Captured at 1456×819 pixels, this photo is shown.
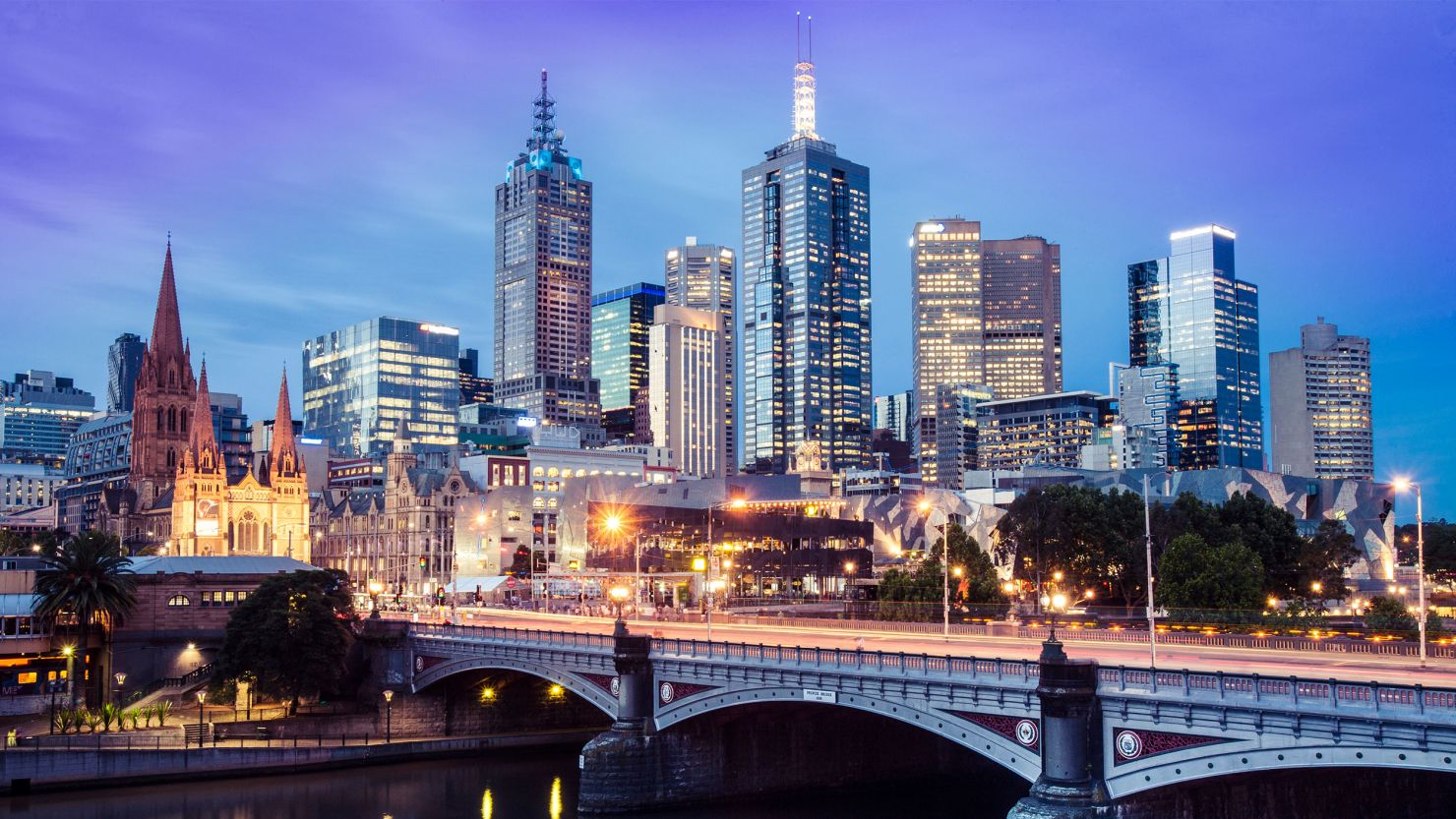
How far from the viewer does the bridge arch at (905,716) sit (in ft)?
160

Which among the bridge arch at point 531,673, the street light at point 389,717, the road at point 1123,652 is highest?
the road at point 1123,652

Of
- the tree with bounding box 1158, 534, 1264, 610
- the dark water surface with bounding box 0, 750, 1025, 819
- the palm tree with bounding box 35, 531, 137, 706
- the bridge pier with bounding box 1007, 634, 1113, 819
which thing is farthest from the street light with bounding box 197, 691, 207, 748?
the tree with bounding box 1158, 534, 1264, 610

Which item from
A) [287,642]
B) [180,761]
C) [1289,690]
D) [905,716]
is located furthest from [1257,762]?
[287,642]

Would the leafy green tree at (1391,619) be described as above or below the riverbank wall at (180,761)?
above

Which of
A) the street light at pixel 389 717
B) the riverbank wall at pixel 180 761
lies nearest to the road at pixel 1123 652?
the street light at pixel 389 717

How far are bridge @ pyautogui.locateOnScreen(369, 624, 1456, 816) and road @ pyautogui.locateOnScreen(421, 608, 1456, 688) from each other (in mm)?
3611

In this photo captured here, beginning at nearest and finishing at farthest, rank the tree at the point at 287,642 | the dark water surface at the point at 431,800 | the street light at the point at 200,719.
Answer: the dark water surface at the point at 431,800
the street light at the point at 200,719
the tree at the point at 287,642

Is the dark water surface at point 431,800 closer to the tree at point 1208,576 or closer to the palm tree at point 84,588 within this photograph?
the palm tree at point 84,588

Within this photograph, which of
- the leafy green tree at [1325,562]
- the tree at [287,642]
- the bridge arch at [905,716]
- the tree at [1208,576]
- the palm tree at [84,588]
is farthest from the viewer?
the leafy green tree at [1325,562]

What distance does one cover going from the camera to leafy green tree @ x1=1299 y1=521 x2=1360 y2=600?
418 ft

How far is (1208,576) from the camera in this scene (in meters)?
104

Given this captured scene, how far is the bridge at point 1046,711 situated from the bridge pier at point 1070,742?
48 mm

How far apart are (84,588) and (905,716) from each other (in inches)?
2662

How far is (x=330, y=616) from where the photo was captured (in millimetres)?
95375
